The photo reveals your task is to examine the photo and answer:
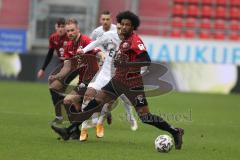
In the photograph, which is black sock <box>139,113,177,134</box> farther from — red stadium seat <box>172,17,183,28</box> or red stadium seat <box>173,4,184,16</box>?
red stadium seat <box>173,4,184,16</box>

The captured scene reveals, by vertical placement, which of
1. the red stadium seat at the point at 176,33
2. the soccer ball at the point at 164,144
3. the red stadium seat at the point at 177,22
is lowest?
the red stadium seat at the point at 176,33

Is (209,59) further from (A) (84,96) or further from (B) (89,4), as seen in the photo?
(A) (84,96)

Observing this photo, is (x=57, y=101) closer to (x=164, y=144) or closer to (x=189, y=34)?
(x=164, y=144)

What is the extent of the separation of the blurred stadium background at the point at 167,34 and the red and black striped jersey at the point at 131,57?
51.4 ft

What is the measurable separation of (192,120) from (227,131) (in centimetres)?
215

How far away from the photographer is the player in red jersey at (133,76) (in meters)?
10.6

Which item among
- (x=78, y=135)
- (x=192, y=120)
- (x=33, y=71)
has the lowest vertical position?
(x=33, y=71)

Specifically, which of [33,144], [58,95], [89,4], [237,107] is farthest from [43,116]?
[89,4]

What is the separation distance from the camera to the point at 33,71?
27250mm

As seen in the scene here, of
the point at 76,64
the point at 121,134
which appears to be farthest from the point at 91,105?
the point at 121,134

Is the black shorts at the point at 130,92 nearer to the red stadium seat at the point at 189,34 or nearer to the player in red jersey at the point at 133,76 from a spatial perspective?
the player in red jersey at the point at 133,76

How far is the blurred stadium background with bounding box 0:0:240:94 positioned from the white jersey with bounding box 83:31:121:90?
45.5ft

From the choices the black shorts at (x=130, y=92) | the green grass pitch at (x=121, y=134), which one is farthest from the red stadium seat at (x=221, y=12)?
the black shorts at (x=130, y=92)

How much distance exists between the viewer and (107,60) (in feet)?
42.3
